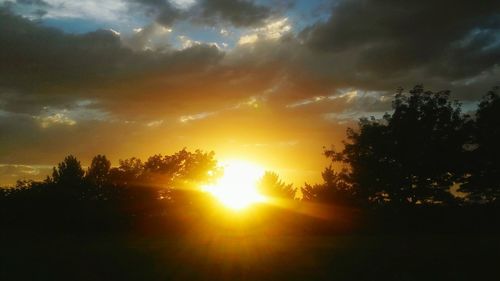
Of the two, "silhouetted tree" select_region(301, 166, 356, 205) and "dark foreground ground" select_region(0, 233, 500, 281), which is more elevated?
"silhouetted tree" select_region(301, 166, 356, 205)

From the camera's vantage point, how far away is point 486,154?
48.8 m

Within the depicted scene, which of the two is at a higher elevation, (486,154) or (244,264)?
(486,154)

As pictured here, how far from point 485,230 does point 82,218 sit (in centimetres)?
2738

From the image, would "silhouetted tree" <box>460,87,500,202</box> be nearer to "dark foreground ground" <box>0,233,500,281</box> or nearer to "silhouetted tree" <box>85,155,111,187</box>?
"dark foreground ground" <box>0,233,500,281</box>

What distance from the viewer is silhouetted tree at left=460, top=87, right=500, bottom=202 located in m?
48.3

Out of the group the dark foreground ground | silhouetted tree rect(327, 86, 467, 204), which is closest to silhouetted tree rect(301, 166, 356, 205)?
silhouetted tree rect(327, 86, 467, 204)

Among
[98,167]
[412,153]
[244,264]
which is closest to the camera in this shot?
[244,264]

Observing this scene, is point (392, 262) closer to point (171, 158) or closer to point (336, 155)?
point (336, 155)

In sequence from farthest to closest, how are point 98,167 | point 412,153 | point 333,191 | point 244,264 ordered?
1. point 98,167
2. point 333,191
3. point 412,153
4. point 244,264

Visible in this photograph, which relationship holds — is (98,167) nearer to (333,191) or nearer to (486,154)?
(333,191)

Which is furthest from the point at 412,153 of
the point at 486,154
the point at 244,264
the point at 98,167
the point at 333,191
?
the point at 98,167

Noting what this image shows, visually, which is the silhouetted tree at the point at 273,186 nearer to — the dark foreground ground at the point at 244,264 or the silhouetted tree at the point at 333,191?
the silhouetted tree at the point at 333,191

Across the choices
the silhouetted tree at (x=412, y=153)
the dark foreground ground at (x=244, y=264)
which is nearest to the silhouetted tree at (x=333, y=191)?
the silhouetted tree at (x=412, y=153)

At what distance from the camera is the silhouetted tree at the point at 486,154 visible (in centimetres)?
4827
